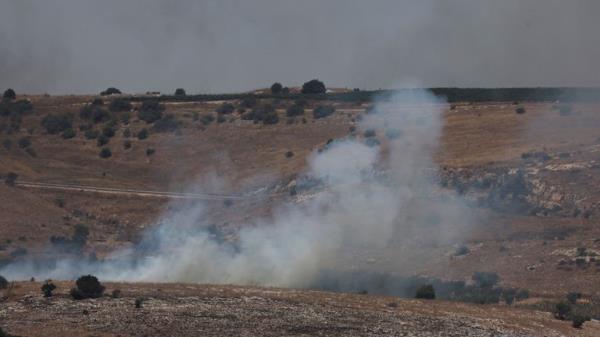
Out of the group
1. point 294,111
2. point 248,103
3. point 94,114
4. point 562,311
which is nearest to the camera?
point 562,311

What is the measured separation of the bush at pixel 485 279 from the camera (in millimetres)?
87375

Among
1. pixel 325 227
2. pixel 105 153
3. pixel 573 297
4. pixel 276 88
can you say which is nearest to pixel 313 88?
pixel 276 88

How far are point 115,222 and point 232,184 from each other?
1628 cm

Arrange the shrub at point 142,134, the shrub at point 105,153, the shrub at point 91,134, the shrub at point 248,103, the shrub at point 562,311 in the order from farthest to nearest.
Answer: the shrub at point 248,103, the shrub at point 91,134, the shrub at point 142,134, the shrub at point 105,153, the shrub at point 562,311

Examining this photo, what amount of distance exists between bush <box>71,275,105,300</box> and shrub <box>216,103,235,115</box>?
3643 inches

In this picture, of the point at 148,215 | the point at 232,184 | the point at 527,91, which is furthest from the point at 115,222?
the point at 527,91

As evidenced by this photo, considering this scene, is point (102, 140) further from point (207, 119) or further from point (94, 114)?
point (207, 119)

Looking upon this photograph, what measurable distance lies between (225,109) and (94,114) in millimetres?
18043

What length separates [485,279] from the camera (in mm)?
88125

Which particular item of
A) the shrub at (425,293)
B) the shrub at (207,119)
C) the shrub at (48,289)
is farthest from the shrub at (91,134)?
the shrub at (48,289)

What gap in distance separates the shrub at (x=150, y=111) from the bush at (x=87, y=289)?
89.9 metres

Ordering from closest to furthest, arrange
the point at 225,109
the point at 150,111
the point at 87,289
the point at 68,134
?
the point at 87,289 → the point at 68,134 → the point at 225,109 → the point at 150,111

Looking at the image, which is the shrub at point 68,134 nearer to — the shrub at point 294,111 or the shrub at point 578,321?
the shrub at point 294,111

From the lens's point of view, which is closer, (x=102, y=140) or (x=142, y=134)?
(x=102, y=140)
